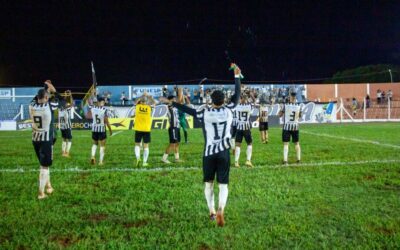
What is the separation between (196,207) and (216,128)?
189 cm

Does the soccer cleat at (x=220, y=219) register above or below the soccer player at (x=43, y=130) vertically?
below

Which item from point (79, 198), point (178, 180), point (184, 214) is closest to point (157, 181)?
point (178, 180)

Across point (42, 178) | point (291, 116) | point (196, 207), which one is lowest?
point (196, 207)

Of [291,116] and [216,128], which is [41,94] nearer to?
[216,128]

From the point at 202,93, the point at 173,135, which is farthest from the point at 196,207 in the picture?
the point at 202,93

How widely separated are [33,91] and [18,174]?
2999 cm

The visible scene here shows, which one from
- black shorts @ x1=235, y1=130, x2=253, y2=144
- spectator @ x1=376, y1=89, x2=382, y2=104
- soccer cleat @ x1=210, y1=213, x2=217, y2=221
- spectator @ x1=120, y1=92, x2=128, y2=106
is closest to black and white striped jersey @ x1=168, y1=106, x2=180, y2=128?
black shorts @ x1=235, y1=130, x2=253, y2=144

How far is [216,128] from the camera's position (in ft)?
23.6

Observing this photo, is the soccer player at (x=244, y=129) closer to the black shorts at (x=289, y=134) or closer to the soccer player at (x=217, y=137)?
the black shorts at (x=289, y=134)

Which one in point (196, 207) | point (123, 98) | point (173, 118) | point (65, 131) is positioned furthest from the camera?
point (123, 98)

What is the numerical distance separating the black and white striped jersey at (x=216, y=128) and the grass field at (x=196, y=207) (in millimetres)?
1327

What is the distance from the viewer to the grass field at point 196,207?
623 cm

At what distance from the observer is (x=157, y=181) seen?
1079 centimetres

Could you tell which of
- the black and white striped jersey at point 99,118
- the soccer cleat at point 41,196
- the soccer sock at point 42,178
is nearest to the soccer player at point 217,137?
the soccer sock at point 42,178
